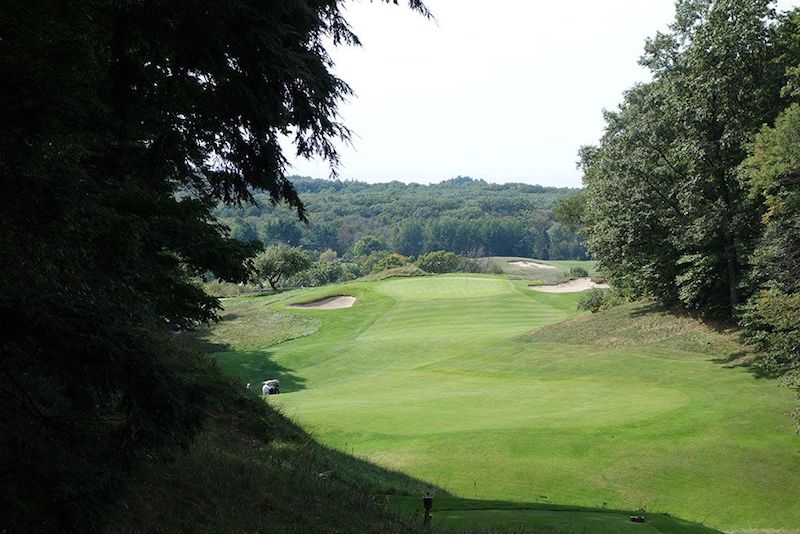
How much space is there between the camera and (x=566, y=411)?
942 inches

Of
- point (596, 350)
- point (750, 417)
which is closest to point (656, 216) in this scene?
point (596, 350)

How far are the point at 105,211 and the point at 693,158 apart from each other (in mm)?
30999

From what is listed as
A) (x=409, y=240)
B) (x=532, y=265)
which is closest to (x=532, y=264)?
(x=532, y=265)

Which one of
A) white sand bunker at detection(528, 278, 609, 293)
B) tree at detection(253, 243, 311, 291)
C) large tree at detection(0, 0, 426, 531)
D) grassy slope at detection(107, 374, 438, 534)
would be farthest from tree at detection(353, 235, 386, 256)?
large tree at detection(0, 0, 426, 531)

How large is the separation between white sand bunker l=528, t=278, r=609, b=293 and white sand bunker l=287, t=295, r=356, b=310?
17.9 meters

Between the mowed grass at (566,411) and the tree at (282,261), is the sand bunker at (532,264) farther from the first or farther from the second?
the mowed grass at (566,411)

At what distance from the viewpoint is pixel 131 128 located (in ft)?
21.8

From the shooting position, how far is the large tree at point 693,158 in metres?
29.7

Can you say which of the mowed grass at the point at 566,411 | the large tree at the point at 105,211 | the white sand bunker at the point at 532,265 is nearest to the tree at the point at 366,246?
the white sand bunker at the point at 532,265

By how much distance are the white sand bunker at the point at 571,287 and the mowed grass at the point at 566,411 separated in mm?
17063

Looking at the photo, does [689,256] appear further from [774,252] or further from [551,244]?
[551,244]

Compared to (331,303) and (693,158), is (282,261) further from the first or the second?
(693,158)

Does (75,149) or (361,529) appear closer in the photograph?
(75,149)

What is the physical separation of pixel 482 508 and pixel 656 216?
25.3 meters
